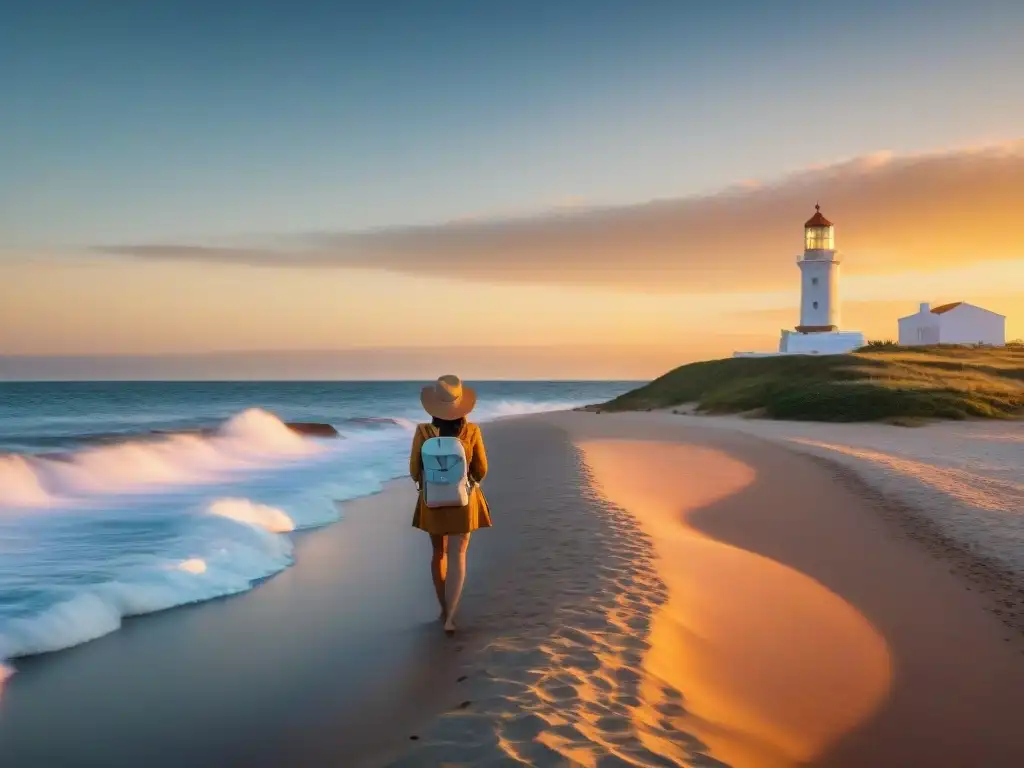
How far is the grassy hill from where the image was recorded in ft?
111

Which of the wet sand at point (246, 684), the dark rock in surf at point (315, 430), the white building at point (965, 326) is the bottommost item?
the dark rock in surf at point (315, 430)

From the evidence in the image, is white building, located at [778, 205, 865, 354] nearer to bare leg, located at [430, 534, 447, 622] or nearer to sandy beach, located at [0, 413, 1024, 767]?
sandy beach, located at [0, 413, 1024, 767]

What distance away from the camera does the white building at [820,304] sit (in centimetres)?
5825

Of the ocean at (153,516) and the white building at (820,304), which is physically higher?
the white building at (820,304)

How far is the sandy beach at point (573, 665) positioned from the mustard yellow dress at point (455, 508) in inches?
35.3

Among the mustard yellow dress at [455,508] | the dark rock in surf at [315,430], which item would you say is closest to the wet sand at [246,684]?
the mustard yellow dress at [455,508]

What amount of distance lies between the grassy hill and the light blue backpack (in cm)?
2951

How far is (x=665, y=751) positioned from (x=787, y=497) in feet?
34.1

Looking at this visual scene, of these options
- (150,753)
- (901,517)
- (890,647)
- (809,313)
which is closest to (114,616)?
(150,753)

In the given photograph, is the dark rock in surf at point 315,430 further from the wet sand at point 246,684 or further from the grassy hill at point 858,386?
the wet sand at point 246,684

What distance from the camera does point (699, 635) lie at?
6.77 meters

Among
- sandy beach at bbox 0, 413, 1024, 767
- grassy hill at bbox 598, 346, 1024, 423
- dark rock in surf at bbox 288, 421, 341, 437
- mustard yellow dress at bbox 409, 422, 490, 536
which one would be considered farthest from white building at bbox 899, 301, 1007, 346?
mustard yellow dress at bbox 409, 422, 490, 536

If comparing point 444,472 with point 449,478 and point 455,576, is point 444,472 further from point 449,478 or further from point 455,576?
point 455,576

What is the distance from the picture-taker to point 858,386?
37.1 metres
